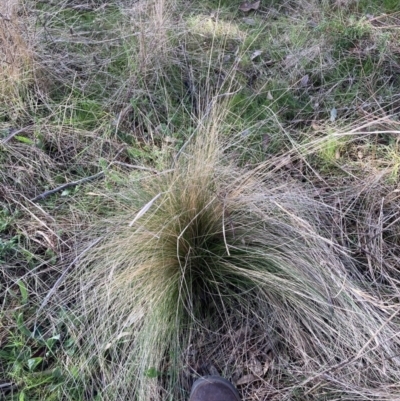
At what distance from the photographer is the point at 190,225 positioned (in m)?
1.83

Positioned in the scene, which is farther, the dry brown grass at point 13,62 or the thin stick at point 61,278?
the dry brown grass at point 13,62

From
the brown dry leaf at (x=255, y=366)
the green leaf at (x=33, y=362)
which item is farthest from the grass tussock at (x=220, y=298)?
the green leaf at (x=33, y=362)

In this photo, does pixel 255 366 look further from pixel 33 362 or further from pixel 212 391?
pixel 33 362

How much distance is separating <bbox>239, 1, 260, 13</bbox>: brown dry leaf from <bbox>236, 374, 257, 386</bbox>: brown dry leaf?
8.05 feet

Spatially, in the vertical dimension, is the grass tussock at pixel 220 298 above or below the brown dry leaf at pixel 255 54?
below

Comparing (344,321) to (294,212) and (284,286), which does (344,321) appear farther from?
(294,212)

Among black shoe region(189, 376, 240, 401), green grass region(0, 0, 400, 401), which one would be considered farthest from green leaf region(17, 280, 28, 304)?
black shoe region(189, 376, 240, 401)

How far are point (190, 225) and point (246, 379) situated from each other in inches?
22.0

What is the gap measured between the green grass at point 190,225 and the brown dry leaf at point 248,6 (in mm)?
603

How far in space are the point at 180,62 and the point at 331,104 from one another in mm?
867

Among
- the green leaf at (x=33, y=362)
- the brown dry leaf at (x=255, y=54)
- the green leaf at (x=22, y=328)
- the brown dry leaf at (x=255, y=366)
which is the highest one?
the brown dry leaf at (x=255, y=54)

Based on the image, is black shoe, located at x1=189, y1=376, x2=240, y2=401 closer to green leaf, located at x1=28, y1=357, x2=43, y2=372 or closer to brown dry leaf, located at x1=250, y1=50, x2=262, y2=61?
green leaf, located at x1=28, y1=357, x2=43, y2=372

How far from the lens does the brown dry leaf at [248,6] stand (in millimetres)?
3342

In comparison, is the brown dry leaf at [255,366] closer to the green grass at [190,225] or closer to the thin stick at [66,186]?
the green grass at [190,225]
